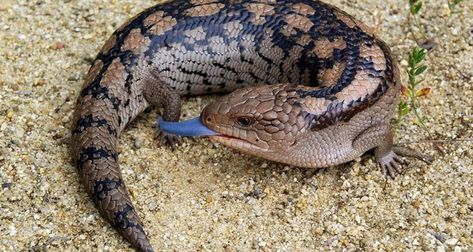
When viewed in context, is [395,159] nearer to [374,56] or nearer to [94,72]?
[374,56]

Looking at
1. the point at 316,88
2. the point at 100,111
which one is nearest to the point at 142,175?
the point at 100,111

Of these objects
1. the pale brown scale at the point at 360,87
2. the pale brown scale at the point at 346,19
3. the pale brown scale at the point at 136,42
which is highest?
the pale brown scale at the point at 346,19

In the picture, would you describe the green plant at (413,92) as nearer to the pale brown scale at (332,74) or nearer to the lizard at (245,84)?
the lizard at (245,84)

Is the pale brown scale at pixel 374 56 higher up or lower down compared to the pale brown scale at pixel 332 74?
higher up

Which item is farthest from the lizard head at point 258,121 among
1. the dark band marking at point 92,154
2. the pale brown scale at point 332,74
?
the dark band marking at point 92,154

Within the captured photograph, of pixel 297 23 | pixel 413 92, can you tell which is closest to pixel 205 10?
pixel 297 23

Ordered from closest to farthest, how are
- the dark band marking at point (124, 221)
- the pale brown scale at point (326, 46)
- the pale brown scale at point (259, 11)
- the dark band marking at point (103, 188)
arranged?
the dark band marking at point (124, 221) < the dark band marking at point (103, 188) < the pale brown scale at point (326, 46) < the pale brown scale at point (259, 11)

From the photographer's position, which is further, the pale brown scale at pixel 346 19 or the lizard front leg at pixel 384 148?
the pale brown scale at pixel 346 19
